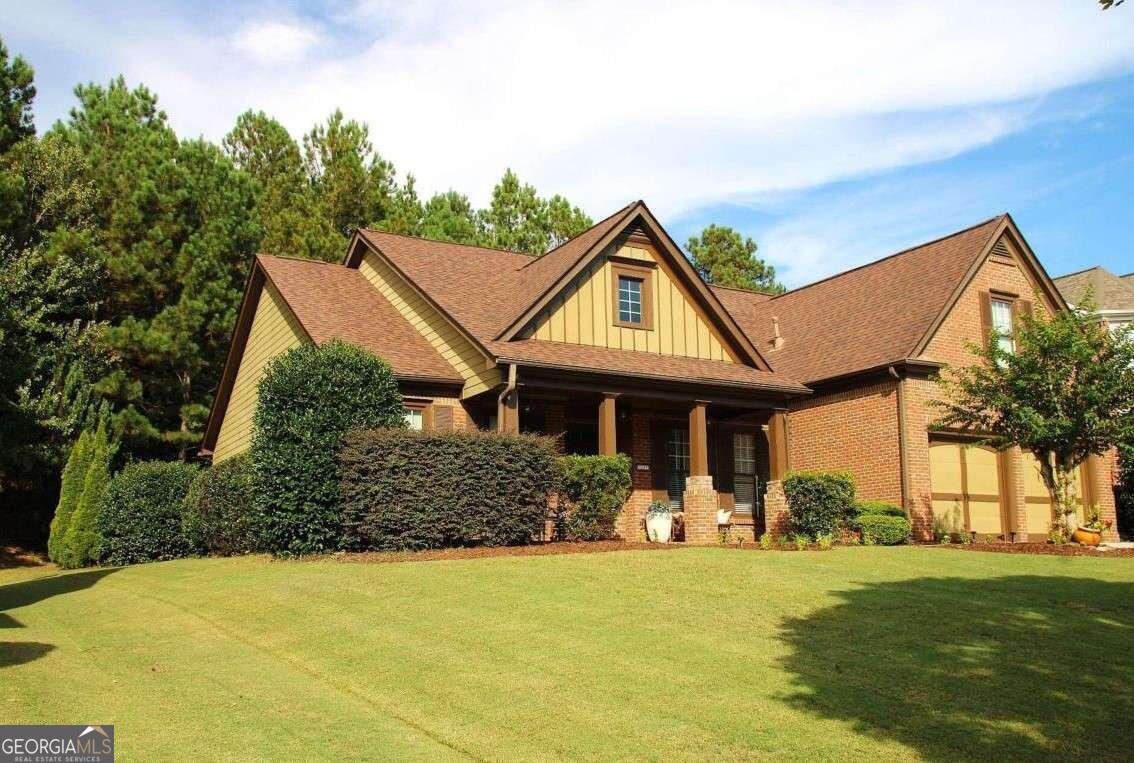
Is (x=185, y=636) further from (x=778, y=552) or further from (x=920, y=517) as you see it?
(x=920, y=517)

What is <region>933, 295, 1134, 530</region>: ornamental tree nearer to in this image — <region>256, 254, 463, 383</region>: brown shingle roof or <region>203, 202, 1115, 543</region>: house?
<region>203, 202, 1115, 543</region>: house

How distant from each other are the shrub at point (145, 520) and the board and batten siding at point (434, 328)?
21.0 ft

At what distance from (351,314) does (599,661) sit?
15.0 meters

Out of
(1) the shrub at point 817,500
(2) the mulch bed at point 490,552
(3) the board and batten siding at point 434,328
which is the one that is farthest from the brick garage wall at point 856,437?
(3) the board and batten siding at point 434,328

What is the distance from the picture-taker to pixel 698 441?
824 inches

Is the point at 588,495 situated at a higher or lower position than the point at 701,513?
higher

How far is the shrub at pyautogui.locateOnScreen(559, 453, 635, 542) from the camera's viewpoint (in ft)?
58.7

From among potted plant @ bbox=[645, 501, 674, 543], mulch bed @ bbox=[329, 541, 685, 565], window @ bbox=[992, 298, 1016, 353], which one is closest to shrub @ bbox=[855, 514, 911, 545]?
potted plant @ bbox=[645, 501, 674, 543]

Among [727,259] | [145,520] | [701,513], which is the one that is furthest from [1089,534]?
[727,259]

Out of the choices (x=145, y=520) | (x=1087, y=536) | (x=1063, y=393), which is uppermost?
(x=1063, y=393)

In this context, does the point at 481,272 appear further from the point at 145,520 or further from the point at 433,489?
the point at 145,520

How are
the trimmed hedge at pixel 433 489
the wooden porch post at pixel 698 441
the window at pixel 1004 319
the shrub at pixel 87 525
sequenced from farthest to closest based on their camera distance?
the window at pixel 1004 319 < the shrub at pixel 87 525 < the wooden porch post at pixel 698 441 < the trimmed hedge at pixel 433 489

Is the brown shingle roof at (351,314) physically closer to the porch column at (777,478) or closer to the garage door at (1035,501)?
the porch column at (777,478)

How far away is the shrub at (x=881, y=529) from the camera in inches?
786
